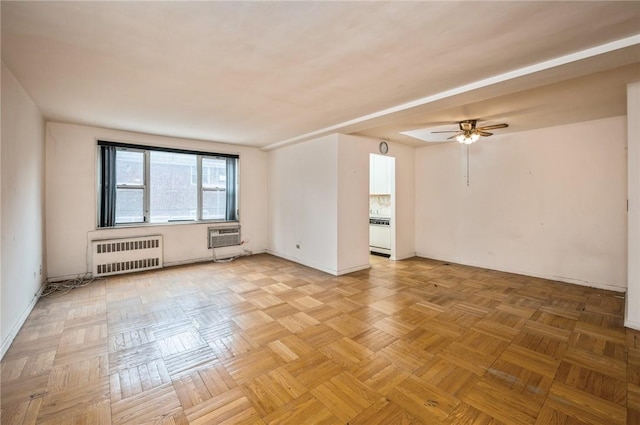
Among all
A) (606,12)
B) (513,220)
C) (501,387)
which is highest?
(606,12)

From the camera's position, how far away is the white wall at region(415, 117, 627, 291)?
4.02 meters

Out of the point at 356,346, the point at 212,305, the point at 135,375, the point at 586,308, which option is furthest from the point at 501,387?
the point at 212,305

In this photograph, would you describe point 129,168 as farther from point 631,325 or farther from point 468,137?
point 631,325

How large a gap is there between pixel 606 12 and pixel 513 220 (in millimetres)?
3876

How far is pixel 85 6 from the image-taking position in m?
1.63

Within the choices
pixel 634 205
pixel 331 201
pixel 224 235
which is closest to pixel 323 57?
pixel 331 201

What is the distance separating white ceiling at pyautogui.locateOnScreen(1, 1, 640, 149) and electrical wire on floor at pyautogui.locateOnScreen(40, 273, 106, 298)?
2447 mm

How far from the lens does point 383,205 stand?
258 inches

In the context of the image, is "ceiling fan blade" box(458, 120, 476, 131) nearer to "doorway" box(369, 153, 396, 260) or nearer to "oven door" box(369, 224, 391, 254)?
"doorway" box(369, 153, 396, 260)

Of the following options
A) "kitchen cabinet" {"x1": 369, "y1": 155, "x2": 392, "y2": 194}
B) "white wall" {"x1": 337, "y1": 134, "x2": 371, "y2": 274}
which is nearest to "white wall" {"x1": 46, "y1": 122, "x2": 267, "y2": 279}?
"white wall" {"x1": 337, "y1": 134, "x2": 371, "y2": 274}

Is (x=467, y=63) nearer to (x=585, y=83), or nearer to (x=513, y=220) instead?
(x=585, y=83)

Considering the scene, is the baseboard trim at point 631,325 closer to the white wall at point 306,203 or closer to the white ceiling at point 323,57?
the white ceiling at point 323,57

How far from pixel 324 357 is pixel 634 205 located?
3470mm

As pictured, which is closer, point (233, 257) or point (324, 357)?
point (324, 357)
